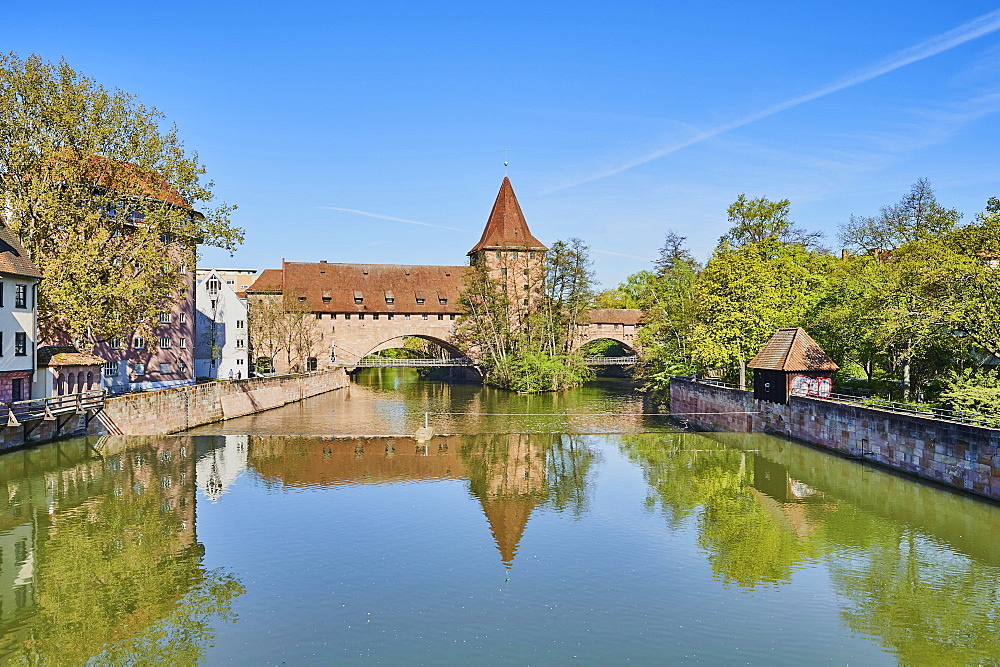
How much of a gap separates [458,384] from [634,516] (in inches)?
1910

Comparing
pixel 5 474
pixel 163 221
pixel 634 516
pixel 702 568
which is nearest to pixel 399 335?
pixel 163 221

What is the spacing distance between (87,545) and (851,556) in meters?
15.0

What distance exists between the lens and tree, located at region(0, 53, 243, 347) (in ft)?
94.2

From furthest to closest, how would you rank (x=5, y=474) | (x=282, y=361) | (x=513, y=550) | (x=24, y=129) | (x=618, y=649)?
(x=282, y=361), (x=24, y=129), (x=5, y=474), (x=513, y=550), (x=618, y=649)

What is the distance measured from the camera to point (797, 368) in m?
30.0

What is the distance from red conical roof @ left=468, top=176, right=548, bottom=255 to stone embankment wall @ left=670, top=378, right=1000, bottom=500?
111 feet

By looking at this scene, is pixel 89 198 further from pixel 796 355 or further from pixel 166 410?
pixel 796 355

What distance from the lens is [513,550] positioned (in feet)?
53.4

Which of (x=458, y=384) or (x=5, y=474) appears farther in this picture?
(x=458, y=384)

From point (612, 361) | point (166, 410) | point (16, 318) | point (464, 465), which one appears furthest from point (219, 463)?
point (612, 361)

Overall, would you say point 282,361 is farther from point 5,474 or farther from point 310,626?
point 310,626

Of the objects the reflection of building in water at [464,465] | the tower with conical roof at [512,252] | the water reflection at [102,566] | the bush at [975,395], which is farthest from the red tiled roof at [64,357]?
the tower with conical roof at [512,252]

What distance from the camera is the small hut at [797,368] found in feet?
98.5

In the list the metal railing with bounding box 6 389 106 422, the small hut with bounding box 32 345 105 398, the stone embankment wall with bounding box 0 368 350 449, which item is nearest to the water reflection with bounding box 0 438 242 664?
the metal railing with bounding box 6 389 106 422
